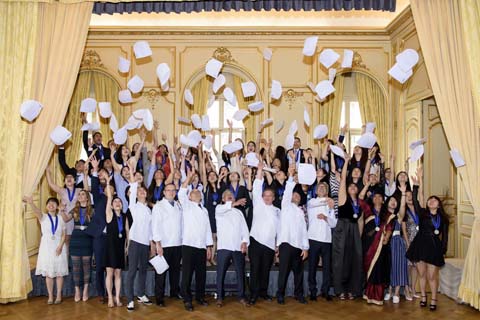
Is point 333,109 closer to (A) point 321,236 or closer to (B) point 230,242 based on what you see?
(A) point 321,236

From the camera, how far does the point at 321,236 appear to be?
5816mm

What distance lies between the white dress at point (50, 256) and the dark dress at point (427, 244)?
4.04 m

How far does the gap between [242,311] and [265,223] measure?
1.00 m

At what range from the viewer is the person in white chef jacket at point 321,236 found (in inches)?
229

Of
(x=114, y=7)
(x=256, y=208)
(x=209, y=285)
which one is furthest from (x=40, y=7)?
(x=209, y=285)

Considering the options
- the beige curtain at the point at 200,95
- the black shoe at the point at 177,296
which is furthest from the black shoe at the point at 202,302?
the beige curtain at the point at 200,95

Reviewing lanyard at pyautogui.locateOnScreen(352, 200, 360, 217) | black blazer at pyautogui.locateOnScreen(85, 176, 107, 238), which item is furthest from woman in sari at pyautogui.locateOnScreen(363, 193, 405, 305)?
black blazer at pyautogui.locateOnScreen(85, 176, 107, 238)

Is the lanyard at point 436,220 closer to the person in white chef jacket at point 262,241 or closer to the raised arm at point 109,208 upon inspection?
the person in white chef jacket at point 262,241

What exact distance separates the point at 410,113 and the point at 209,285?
16.2 feet

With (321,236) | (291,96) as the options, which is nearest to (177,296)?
(321,236)

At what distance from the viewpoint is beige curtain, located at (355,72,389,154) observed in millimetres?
9312

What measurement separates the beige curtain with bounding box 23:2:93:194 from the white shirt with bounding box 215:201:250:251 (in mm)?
2122

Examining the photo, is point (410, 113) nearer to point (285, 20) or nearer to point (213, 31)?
point (285, 20)

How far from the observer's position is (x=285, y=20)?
30.7ft
